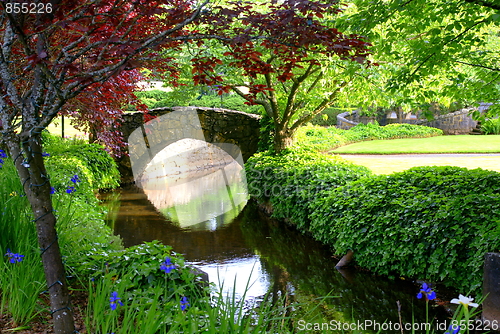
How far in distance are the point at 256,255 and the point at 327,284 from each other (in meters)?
1.52

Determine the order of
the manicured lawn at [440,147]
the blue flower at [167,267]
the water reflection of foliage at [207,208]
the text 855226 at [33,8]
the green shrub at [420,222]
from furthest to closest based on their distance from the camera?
the manicured lawn at [440,147] → the water reflection of foliage at [207,208] → the green shrub at [420,222] → the blue flower at [167,267] → the text 855226 at [33,8]

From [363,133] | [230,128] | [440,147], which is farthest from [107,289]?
[363,133]

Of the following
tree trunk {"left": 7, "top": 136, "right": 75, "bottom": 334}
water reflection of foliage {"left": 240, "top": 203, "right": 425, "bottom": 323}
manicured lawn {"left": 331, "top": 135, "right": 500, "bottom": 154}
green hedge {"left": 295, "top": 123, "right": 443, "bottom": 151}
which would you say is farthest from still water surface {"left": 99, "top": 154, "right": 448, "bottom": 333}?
green hedge {"left": 295, "top": 123, "right": 443, "bottom": 151}

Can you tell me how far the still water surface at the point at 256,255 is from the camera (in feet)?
15.4

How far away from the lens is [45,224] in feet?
7.86

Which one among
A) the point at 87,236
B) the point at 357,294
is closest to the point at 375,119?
the point at 357,294

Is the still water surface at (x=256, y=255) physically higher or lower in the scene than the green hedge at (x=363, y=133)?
lower

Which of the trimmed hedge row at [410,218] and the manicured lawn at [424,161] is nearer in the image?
the trimmed hedge row at [410,218]

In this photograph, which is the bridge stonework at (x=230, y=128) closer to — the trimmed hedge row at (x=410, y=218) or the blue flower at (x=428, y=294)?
the trimmed hedge row at (x=410, y=218)

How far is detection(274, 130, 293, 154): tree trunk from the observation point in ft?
35.9

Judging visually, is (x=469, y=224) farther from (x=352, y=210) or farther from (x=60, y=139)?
(x=60, y=139)

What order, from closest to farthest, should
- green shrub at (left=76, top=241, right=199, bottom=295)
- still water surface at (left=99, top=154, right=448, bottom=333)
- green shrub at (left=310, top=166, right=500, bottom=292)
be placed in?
green shrub at (left=76, top=241, right=199, bottom=295), green shrub at (left=310, top=166, right=500, bottom=292), still water surface at (left=99, top=154, right=448, bottom=333)

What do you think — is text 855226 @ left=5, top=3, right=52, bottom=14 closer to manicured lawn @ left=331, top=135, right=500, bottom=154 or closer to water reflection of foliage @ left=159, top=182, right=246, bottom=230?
water reflection of foliage @ left=159, top=182, right=246, bottom=230

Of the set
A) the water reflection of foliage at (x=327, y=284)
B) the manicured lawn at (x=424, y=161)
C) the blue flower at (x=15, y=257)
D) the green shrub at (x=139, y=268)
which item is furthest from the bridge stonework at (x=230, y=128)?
the blue flower at (x=15, y=257)
